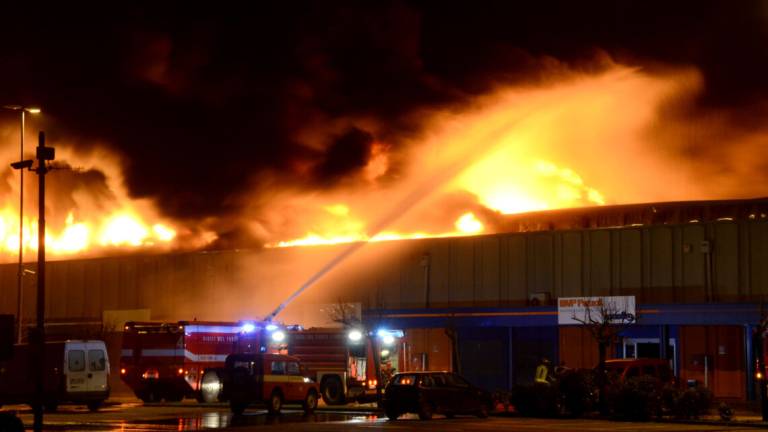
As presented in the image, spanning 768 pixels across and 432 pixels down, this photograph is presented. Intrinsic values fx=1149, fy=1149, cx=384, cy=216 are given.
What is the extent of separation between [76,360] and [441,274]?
1755cm

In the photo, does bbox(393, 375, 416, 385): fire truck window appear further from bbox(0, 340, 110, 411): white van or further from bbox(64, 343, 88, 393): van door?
bbox(64, 343, 88, 393): van door

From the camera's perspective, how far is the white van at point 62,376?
3769 centimetres

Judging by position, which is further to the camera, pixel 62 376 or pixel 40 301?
pixel 62 376

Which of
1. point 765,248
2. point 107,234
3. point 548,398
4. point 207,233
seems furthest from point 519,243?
point 107,234

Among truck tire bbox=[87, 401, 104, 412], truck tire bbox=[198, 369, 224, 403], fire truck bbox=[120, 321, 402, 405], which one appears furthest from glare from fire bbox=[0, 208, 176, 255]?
truck tire bbox=[87, 401, 104, 412]

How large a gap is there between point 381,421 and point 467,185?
28.5 meters

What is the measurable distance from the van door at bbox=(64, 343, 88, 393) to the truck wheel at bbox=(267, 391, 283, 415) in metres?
6.92

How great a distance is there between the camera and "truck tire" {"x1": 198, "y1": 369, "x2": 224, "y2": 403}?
41.9 metres

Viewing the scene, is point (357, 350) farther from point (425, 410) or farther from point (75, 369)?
point (75, 369)

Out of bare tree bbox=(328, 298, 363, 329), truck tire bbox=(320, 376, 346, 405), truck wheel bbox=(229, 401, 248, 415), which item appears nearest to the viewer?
truck wheel bbox=(229, 401, 248, 415)

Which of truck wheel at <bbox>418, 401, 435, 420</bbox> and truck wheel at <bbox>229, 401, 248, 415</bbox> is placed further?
truck wheel at <bbox>229, 401, 248, 415</bbox>

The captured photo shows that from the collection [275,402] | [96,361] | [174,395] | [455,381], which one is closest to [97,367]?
[96,361]

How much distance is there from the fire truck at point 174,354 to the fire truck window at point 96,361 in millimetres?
2934

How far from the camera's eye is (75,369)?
38469 mm
